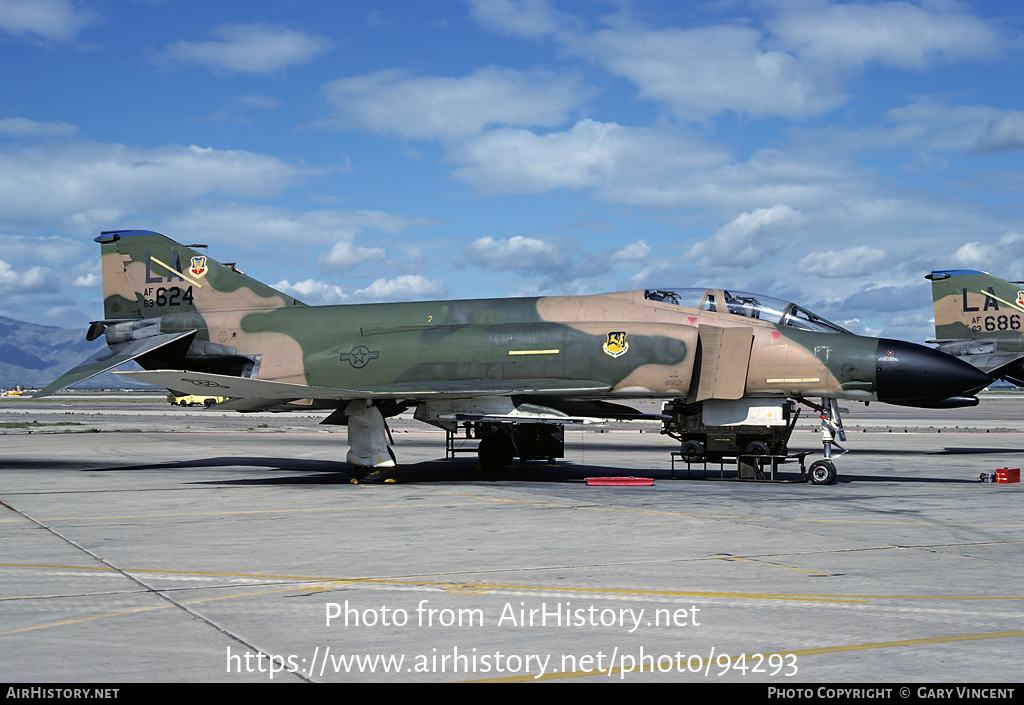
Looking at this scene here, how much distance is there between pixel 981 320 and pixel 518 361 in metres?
17.5

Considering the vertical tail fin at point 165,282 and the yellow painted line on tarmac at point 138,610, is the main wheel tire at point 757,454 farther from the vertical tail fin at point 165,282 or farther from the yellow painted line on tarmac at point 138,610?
the yellow painted line on tarmac at point 138,610

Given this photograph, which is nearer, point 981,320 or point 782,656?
point 782,656

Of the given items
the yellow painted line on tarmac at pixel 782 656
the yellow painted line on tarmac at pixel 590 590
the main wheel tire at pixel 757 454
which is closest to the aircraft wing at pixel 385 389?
the main wheel tire at pixel 757 454

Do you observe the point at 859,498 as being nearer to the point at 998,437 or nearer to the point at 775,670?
the point at 775,670

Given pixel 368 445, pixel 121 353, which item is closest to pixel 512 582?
pixel 368 445

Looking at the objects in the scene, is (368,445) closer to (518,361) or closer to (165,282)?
(518,361)

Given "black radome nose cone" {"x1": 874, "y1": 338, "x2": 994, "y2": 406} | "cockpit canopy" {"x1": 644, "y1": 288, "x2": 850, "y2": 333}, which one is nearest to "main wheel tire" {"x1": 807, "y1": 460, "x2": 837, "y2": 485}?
"black radome nose cone" {"x1": 874, "y1": 338, "x2": 994, "y2": 406}

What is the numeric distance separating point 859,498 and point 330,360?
1005cm

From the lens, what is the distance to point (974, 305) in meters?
27.0

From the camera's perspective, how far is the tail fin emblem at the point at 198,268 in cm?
1959

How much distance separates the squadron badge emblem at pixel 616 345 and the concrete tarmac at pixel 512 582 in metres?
2.51

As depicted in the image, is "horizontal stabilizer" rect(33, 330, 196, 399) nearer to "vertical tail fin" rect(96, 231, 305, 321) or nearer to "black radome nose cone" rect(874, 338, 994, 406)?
"vertical tail fin" rect(96, 231, 305, 321)

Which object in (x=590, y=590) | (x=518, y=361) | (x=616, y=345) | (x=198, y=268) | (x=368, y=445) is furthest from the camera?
(x=198, y=268)
